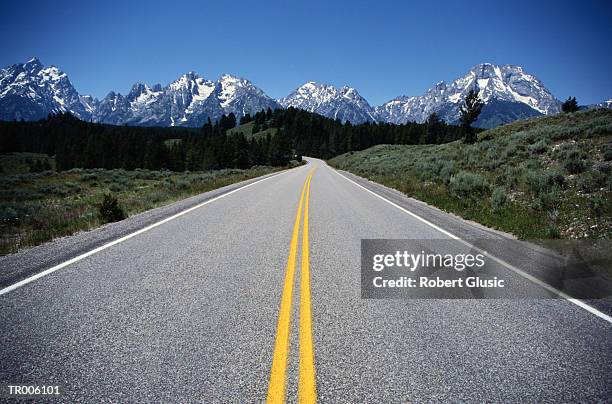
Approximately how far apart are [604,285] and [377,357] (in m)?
4.43

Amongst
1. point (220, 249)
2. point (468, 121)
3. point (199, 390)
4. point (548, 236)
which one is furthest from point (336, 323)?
point (468, 121)

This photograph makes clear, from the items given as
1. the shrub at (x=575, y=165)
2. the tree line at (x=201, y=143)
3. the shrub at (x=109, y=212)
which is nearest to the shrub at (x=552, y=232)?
the shrub at (x=575, y=165)

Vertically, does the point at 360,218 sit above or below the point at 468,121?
below

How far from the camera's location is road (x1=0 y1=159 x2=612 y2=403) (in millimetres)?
2729

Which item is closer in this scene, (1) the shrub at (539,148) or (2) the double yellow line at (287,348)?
(2) the double yellow line at (287,348)

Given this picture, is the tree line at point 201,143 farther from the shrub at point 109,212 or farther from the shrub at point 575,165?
the shrub at point 575,165

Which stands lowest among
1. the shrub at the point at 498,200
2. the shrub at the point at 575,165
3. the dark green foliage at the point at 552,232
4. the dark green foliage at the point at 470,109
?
the dark green foliage at the point at 552,232

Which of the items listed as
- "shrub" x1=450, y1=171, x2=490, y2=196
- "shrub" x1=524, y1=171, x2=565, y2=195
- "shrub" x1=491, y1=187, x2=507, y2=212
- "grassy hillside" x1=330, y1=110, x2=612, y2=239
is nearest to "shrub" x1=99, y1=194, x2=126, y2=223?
"grassy hillside" x1=330, y1=110, x2=612, y2=239

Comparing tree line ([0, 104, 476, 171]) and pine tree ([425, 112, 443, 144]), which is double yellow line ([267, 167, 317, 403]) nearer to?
tree line ([0, 104, 476, 171])

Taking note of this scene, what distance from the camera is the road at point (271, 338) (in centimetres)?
273

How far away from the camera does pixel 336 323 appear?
3.76 m

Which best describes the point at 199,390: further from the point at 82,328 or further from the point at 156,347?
the point at 82,328

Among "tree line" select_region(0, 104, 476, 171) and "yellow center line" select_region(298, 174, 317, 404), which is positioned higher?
"tree line" select_region(0, 104, 476, 171)

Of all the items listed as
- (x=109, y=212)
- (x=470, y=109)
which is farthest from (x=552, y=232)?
(x=470, y=109)
